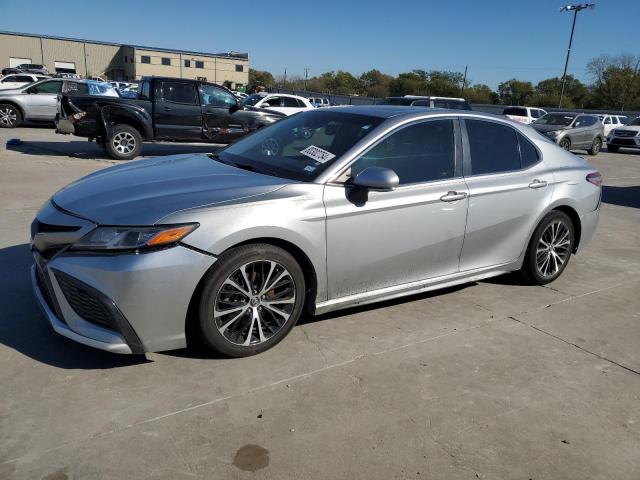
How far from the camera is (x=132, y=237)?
2.93 meters

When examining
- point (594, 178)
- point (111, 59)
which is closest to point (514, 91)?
point (111, 59)

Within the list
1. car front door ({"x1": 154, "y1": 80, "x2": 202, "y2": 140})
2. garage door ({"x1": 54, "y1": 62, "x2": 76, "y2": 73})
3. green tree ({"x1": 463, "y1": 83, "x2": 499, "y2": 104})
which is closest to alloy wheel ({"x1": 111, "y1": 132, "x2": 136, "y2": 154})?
car front door ({"x1": 154, "y1": 80, "x2": 202, "y2": 140})

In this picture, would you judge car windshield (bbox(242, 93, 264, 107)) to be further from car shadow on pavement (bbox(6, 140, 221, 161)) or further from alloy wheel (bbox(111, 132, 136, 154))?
alloy wheel (bbox(111, 132, 136, 154))

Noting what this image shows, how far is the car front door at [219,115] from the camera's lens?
12680 mm

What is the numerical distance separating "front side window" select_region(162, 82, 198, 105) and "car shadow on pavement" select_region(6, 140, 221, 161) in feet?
4.18

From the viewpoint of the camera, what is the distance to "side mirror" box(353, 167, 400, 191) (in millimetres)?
3441

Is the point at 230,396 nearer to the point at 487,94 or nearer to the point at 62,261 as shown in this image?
the point at 62,261

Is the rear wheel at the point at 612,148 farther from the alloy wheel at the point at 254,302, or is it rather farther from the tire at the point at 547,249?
the alloy wheel at the point at 254,302

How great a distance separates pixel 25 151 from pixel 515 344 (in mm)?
11954

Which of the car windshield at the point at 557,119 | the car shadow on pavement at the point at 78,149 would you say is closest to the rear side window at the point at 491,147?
the car shadow on pavement at the point at 78,149

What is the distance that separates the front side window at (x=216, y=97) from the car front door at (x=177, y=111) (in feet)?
0.76

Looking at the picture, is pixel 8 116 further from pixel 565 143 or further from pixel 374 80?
pixel 374 80

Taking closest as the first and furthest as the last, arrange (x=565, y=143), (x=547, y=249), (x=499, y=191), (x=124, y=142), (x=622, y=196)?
1. (x=499, y=191)
2. (x=547, y=249)
3. (x=622, y=196)
4. (x=124, y=142)
5. (x=565, y=143)

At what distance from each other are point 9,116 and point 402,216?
655 inches
